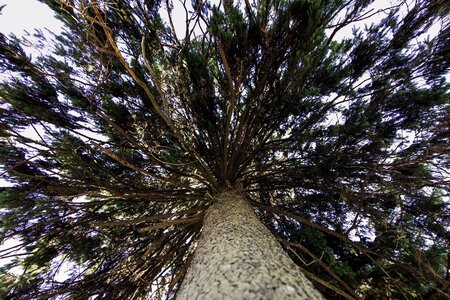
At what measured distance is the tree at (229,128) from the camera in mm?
3410

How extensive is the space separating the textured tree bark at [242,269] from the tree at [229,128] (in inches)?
37.7

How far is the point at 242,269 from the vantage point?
58.4 inches

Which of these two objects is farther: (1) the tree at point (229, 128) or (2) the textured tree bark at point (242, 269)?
(1) the tree at point (229, 128)

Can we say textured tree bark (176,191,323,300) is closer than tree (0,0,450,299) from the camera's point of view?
Yes

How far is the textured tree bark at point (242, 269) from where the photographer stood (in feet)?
4.18

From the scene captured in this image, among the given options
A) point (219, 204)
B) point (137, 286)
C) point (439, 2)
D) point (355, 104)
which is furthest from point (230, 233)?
point (439, 2)

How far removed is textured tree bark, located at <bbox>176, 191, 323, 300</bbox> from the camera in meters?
1.28

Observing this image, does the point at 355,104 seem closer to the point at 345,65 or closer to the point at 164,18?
the point at 345,65

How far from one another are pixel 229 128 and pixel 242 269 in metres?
2.64

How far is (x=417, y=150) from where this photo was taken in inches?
153

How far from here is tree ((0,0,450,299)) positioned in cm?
341

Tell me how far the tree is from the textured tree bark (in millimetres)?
957

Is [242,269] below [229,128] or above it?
below

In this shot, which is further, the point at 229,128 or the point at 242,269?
the point at 229,128
